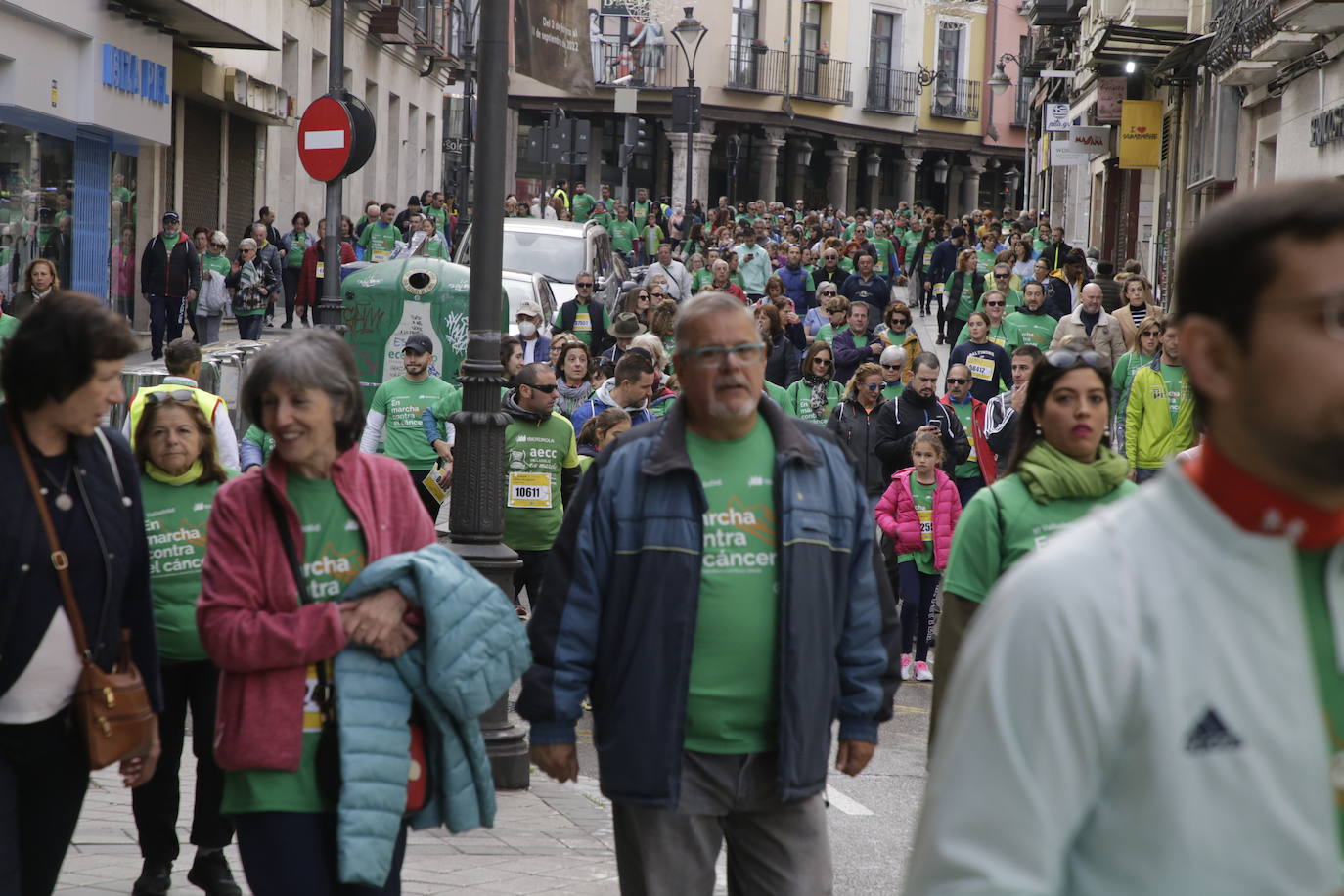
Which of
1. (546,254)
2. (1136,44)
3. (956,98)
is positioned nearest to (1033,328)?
(546,254)

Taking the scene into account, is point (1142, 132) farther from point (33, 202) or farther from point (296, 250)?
point (33, 202)

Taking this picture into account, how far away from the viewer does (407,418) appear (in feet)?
39.6

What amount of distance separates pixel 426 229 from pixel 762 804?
84.5 feet

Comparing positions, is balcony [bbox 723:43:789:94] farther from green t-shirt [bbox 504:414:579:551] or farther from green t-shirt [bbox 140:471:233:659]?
green t-shirt [bbox 140:471:233:659]

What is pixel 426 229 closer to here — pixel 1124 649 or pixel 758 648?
pixel 758 648

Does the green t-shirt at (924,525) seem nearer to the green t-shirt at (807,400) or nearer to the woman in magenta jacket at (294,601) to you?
the green t-shirt at (807,400)

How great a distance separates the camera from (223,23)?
24594 millimetres

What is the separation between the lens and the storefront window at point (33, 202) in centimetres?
1977

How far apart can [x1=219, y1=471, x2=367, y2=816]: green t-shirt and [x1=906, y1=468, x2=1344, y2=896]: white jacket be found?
257 cm

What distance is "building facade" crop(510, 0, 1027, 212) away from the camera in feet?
204

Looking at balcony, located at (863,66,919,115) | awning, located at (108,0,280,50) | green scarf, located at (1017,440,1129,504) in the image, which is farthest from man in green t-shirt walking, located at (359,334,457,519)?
balcony, located at (863,66,919,115)

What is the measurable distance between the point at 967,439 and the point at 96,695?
9173mm

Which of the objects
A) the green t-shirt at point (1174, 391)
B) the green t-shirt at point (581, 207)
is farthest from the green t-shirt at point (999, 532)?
the green t-shirt at point (581, 207)

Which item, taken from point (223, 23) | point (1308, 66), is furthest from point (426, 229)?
point (1308, 66)
